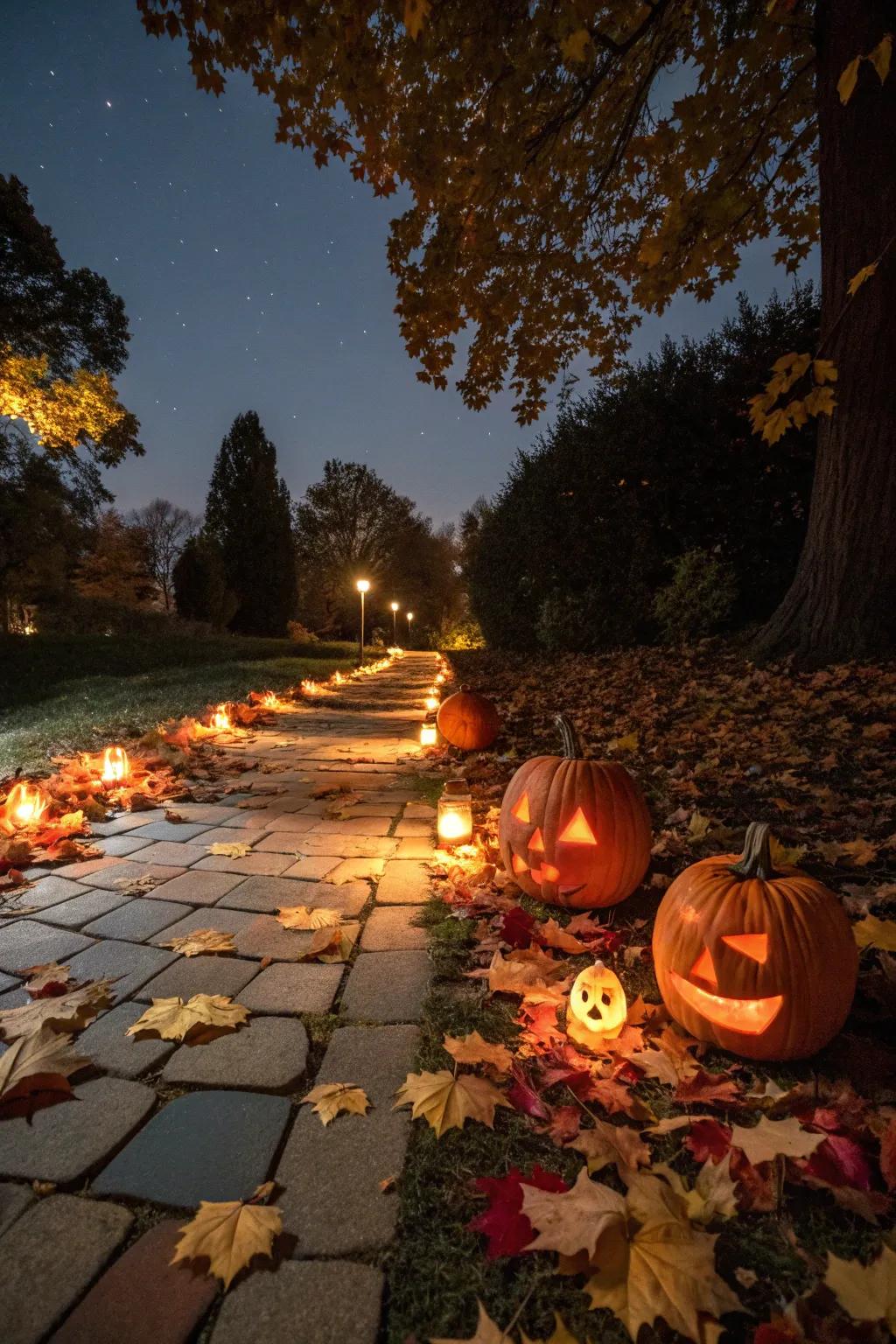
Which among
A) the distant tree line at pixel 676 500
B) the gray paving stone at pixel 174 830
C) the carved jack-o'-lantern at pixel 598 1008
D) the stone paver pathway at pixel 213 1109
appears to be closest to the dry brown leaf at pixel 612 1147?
the carved jack-o'-lantern at pixel 598 1008

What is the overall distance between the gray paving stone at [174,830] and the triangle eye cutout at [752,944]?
9.39 feet

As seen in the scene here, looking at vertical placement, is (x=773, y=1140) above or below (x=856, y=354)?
below

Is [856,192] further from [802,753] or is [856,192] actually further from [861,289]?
[802,753]

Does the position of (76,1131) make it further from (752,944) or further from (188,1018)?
(752,944)

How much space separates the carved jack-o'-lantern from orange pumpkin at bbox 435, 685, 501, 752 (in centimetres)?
370

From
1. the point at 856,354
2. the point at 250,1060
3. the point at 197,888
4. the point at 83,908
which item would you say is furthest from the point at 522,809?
the point at 856,354

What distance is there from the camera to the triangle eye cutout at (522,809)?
8.14 feet

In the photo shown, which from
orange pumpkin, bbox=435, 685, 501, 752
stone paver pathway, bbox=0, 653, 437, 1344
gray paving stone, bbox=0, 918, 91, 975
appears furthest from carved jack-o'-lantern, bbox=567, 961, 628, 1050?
orange pumpkin, bbox=435, 685, 501, 752

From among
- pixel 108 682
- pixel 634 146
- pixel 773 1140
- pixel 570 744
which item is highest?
pixel 634 146

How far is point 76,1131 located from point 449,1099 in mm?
884

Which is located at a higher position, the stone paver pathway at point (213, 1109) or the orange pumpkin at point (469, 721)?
the orange pumpkin at point (469, 721)

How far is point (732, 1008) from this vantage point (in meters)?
1.63

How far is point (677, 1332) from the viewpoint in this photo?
0.96 metres

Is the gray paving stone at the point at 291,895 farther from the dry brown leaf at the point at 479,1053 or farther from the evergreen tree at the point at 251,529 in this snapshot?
the evergreen tree at the point at 251,529
